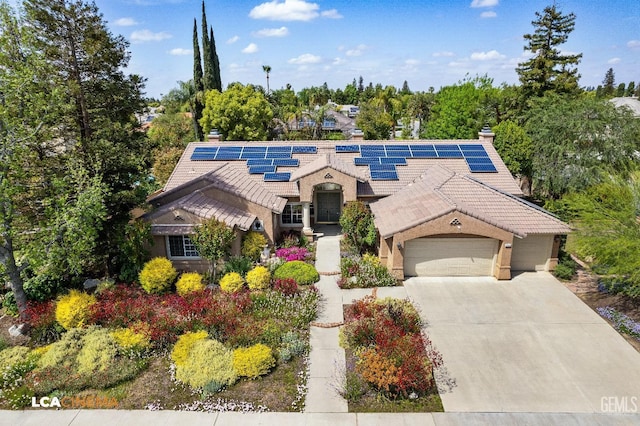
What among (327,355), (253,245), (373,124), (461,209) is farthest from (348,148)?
(373,124)

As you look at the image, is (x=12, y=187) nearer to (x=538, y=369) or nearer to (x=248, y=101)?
(x=538, y=369)

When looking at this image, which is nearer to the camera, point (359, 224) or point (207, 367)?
point (207, 367)

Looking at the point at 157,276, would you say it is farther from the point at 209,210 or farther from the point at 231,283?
the point at 209,210

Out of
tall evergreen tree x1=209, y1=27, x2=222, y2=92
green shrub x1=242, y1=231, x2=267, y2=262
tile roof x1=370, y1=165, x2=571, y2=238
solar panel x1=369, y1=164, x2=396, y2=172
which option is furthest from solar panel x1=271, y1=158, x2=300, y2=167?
tall evergreen tree x1=209, y1=27, x2=222, y2=92

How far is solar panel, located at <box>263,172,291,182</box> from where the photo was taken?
2628cm

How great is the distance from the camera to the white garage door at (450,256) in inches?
803

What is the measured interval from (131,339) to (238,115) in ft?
112

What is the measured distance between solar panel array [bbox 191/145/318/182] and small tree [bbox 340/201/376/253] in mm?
5238

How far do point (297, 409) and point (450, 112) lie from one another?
128 feet

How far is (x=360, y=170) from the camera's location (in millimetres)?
27203

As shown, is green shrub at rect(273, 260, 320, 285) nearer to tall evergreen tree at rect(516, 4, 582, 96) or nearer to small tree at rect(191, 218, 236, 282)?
small tree at rect(191, 218, 236, 282)

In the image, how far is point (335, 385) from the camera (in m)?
13.4

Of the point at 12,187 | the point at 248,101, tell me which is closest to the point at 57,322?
the point at 12,187

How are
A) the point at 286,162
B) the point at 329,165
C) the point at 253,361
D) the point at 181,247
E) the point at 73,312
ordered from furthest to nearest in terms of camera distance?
the point at 286,162
the point at 329,165
the point at 181,247
the point at 73,312
the point at 253,361
